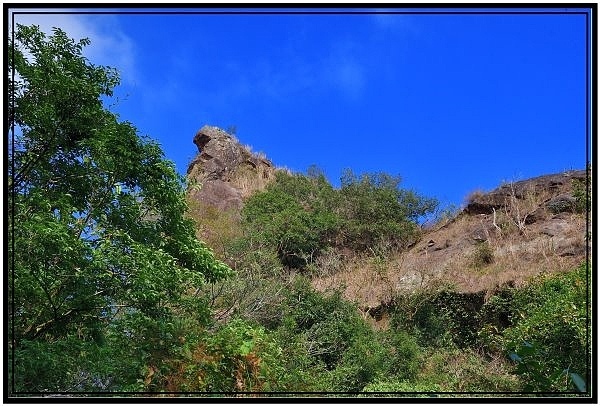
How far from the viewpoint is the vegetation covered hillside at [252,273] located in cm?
249

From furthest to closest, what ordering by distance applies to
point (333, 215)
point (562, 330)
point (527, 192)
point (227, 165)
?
point (227, 165) → point (333, 215) → point (527, 192) → point (562, 330)

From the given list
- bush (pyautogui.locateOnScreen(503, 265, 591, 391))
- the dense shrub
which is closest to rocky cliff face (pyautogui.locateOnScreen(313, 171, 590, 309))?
the dense shrub

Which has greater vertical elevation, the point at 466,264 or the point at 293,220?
the point at 293,220

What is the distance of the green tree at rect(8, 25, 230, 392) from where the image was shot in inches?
96.4

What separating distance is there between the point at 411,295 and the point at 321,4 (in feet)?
17.9

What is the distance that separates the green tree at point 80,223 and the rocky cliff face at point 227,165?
6.81m

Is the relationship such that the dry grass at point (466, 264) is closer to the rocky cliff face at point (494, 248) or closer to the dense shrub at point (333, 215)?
the rocky cliff face at point (494, 248)

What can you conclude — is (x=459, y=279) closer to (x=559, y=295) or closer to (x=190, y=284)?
(x=559, y=295)

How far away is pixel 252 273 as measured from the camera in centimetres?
617

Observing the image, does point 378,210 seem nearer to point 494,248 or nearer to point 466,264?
point 466,264

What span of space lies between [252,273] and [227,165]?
4470mm

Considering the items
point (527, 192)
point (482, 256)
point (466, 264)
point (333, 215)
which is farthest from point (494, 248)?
point (333, 215)

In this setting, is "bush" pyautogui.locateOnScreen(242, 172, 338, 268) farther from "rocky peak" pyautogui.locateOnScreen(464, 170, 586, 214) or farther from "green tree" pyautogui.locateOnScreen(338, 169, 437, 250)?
"rocky peak" pyautogui.locateOnScreen(464, 170, 586, 214)

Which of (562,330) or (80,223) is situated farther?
(562,330)
